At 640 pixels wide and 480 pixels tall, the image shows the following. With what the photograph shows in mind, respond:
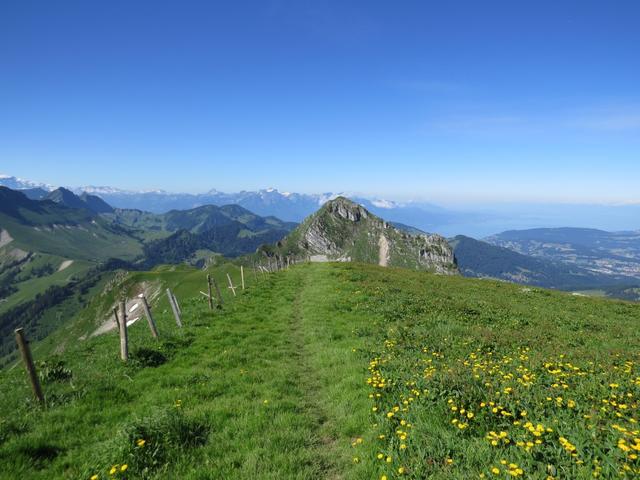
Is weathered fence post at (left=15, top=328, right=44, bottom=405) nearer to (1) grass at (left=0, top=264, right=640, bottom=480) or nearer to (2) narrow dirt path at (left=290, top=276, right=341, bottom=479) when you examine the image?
(1) grass at (left=0, top=264, right=640, bottom=480)

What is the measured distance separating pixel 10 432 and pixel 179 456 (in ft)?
16.9

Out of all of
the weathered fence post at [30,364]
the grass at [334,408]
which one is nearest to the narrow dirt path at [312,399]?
the grass at [334,408]

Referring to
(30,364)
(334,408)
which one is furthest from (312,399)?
(30,364)

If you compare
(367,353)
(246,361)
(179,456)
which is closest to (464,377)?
(367,353)

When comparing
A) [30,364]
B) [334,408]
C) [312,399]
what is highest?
[30,364]

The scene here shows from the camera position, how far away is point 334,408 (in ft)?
37.1

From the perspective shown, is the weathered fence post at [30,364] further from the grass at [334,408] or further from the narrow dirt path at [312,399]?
the narrow dirt path at [312,399]

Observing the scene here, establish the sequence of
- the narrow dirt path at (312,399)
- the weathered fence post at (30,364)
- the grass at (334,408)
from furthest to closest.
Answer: the weathered fence post at (30,364)
the narrow dirt path at (312,399)
the grass at (334,408)

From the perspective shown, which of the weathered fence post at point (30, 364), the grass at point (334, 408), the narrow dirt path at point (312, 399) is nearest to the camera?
the grass at point (334, 408)

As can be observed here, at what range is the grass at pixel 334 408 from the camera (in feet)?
25.3

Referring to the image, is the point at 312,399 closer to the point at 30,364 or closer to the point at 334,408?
the point at 334,408

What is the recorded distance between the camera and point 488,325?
2277 centimetres

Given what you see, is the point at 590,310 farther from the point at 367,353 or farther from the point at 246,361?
the point at 246,361

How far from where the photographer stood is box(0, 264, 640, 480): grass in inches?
303
